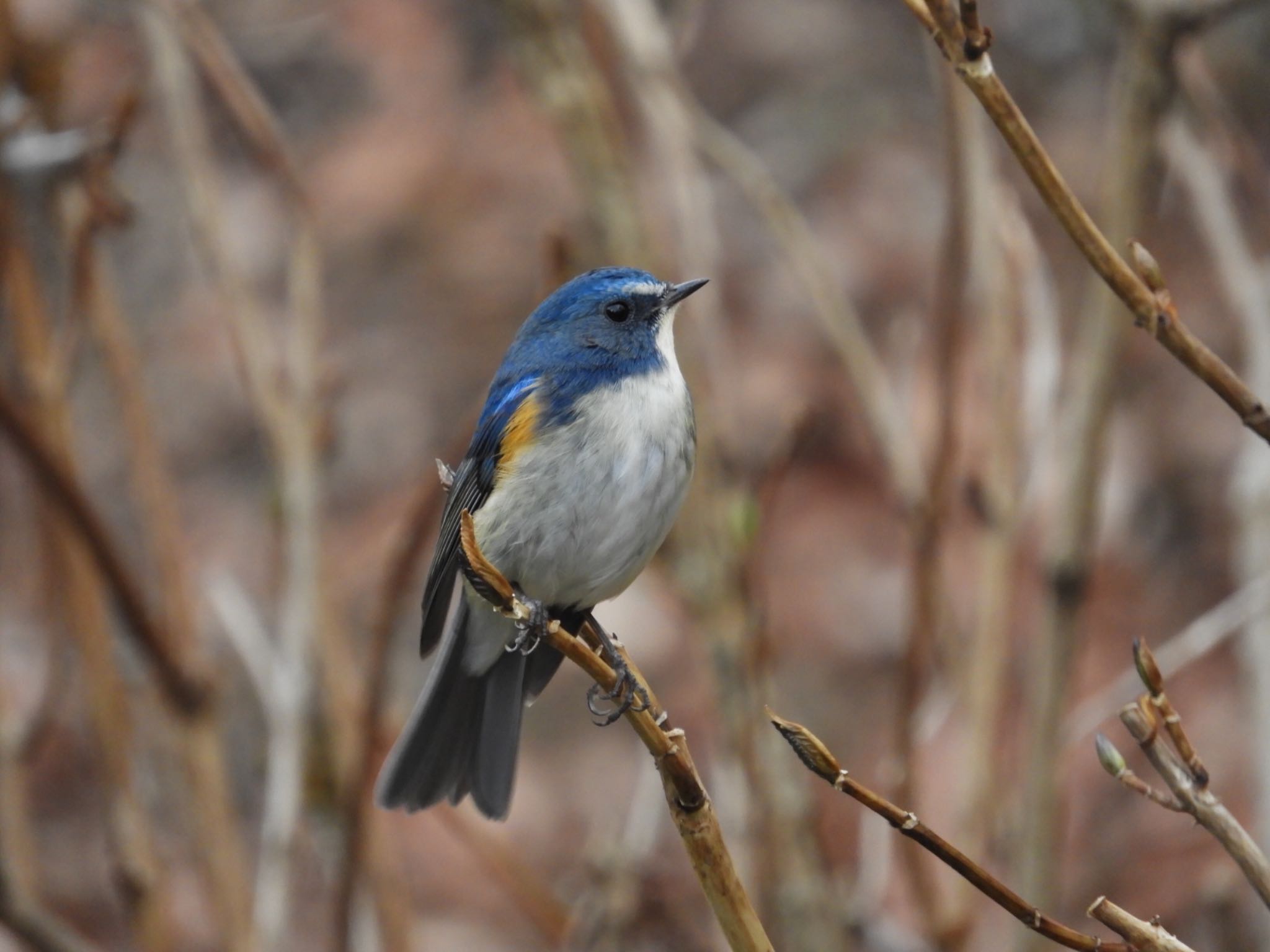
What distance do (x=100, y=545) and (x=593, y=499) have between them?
83cm

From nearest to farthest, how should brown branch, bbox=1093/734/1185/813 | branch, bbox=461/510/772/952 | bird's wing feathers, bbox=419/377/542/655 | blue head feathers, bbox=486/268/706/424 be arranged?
brown branch, bbox=1093/734/1185/813, branch, bbox=461/510/772/952, bird's wing feathers, bbox=419/377/542/655, blue head feathers, bbox=486/268/706/424

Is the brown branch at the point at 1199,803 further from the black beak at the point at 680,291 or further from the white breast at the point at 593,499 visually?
the black beak at the point at 680,291

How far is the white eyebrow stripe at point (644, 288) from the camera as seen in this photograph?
2.71 metres

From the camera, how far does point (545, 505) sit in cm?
255

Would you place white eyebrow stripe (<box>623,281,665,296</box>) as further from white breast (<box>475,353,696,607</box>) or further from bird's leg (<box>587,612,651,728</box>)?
bird's leg (<box>587,612,651,728</box>)

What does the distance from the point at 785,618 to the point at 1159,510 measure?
4.64ft

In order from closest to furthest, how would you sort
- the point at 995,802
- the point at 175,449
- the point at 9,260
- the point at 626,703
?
the point at 626,703
the point at 9,260
the point at 995,802
the point at 175,449

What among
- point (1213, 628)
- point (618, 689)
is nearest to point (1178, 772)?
point (618, 689)

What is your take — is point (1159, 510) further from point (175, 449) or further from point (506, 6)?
point (175, 449)

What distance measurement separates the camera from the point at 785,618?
218 inches

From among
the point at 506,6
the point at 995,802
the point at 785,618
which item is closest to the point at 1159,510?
the point at 785,618

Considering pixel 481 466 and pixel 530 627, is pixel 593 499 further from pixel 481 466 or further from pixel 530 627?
pixel 530 627

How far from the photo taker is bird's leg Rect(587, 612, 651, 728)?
1810 mm

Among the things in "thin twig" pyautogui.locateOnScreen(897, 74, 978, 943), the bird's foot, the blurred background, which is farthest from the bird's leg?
"thin twig" pyautogui.locateOnScreen(897, 74, 978, 943)
